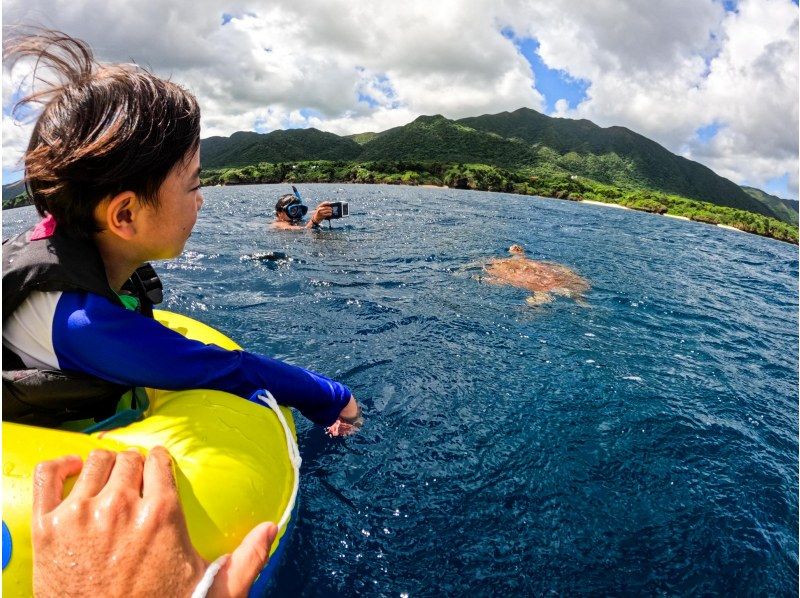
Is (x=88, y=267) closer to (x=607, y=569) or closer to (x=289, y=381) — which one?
(x=289, y=381)

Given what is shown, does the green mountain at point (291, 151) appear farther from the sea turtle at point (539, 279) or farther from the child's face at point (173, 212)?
the child's face at point (173, 212)

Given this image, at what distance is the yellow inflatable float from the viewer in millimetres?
1264

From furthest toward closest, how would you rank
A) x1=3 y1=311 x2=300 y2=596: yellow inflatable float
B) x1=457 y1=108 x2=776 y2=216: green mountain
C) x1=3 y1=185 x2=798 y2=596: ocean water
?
1. x1=457 y1=108 x2=776 y2=216: green mountain
2. x1=3 y1=185 x2=798 y2=596: ocean water
3. x1=3 y1=311 x2=300 y2=596: yellow inflatable float

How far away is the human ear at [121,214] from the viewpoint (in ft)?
4.96

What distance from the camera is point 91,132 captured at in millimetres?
1392

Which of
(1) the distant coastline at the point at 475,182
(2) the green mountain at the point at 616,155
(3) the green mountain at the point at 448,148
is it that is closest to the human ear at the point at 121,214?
(1) the distant coastline at the point at 475,182

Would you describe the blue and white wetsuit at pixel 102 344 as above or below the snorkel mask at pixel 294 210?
below

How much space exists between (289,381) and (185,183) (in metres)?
1.10

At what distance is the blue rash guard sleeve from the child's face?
286mm

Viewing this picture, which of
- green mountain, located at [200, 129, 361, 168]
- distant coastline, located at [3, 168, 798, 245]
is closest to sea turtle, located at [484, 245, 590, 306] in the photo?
distant coastline, located at [3, 168, 798, 245]

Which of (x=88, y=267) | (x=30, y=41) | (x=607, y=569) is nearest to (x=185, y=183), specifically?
(x=88, y=267)

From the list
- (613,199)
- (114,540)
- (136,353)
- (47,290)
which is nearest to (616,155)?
(613,199)

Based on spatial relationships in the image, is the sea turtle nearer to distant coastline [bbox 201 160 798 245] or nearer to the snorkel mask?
the snorkel mask

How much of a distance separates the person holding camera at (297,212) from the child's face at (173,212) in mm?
10334
